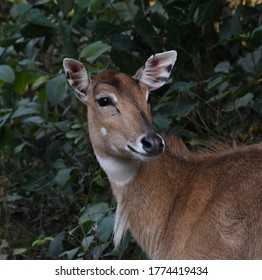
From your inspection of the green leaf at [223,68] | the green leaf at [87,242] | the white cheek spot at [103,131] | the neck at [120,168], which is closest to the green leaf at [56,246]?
the green leaf at [87,242]

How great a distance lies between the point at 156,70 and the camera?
887 cm

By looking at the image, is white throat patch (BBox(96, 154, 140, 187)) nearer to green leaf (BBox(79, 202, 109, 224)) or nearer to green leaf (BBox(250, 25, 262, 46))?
green leaf (BBox(79, 202, 109, 224))

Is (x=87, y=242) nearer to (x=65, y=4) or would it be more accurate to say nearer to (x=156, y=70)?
(x=156, y=70)

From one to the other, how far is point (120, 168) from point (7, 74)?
244cm

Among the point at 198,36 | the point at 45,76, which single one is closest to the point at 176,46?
the point at 198,36

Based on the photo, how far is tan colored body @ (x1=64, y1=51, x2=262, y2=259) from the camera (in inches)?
305

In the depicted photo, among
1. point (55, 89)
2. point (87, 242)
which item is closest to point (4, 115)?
point (55, 89)

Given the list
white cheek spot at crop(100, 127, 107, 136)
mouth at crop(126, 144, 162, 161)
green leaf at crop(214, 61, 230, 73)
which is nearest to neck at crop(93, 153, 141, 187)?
white cheek spot at crop(100, 127, 107, 136)

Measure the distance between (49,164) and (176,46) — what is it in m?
2.49

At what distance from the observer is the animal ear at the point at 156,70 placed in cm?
876

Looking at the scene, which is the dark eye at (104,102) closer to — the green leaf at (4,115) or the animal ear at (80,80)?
Result: the animal ear at (80,80)

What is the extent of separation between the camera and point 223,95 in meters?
10.0

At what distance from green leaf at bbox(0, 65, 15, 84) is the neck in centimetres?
220

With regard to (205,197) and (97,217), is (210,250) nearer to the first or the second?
(205,197)
